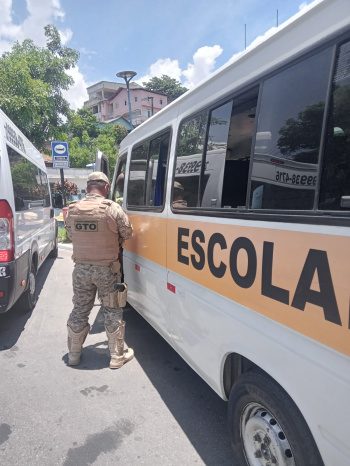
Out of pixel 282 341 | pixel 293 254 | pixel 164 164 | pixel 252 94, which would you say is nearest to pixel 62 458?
pixel 282 341

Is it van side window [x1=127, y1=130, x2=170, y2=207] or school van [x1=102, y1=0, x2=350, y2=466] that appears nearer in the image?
school van [x1=102, y1=0, x2=350, y2=466]

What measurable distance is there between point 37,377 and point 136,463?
5.36 feet

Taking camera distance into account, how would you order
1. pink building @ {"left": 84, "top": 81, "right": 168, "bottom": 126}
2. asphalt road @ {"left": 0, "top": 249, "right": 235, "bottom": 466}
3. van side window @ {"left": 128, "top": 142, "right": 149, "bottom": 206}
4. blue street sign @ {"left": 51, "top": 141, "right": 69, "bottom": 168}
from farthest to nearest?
pink building @ {"left": 84, "top": 81, "right": 168, "bottom": 126} → blue street sign @ {"left": 51, "top": 141, "right": 69, "bottom": 168} → van side window @ {"left": 128, "top": 142, "right": 149, "bottom": 206} → asphalt road @ {"left": 0, "top": 249, "right": 235, "bottom": 466}

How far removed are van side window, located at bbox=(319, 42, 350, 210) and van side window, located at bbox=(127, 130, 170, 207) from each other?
76.6 inches

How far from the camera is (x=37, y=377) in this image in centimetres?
370

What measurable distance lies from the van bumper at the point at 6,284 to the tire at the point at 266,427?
2829 mm

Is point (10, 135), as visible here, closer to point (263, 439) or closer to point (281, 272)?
point (281, 272)

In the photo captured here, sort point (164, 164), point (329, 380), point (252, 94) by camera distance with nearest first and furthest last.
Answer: point (329, 380) → point (252, 94) → point (164, 164)

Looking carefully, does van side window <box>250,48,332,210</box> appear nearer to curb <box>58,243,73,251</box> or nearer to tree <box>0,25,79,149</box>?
curb <box>58,243,73,251</box>

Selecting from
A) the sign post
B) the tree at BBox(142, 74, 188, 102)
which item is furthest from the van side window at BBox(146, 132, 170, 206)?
the tree at BBox(142, 74, 188, 102)

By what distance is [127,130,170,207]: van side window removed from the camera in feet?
11.5

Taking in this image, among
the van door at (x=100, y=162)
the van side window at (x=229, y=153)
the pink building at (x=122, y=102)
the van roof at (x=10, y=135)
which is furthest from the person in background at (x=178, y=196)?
the pink building at (x=122, y=102)

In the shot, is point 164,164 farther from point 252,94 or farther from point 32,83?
point 32,83

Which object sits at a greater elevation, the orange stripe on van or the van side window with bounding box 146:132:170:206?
the van side window with bounding box 146:132:170:206
